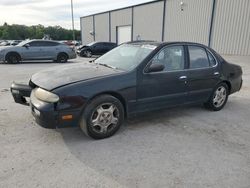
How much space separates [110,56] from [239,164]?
3027 mm

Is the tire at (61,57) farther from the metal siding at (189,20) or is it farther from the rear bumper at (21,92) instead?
the rear bumper at (21,92)

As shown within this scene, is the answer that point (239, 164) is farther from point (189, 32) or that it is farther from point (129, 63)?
point (189, 32)

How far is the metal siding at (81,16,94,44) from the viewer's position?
119ft

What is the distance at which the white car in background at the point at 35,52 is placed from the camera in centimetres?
Answer: 1379

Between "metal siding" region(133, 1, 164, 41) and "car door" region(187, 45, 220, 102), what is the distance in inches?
733

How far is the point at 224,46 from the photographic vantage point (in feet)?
55.8

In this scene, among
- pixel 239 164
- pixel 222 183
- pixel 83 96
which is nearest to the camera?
pixel 222 183

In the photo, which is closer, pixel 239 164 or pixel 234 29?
pixel 239 164

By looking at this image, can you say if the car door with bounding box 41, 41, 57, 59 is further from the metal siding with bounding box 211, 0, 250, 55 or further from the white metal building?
the metal siding with bounding box 211, 0, 250, 55

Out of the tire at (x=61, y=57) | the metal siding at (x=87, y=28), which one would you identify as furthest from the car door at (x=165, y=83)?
the metal siding at (x=87, y=28)

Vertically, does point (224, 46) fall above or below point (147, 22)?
below

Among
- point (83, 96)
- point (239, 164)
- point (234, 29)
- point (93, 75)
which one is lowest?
point (239, 164)

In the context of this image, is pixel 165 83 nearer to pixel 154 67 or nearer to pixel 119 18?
pixel 154 67

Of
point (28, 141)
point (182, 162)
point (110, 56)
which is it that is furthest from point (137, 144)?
point (110, 56)
